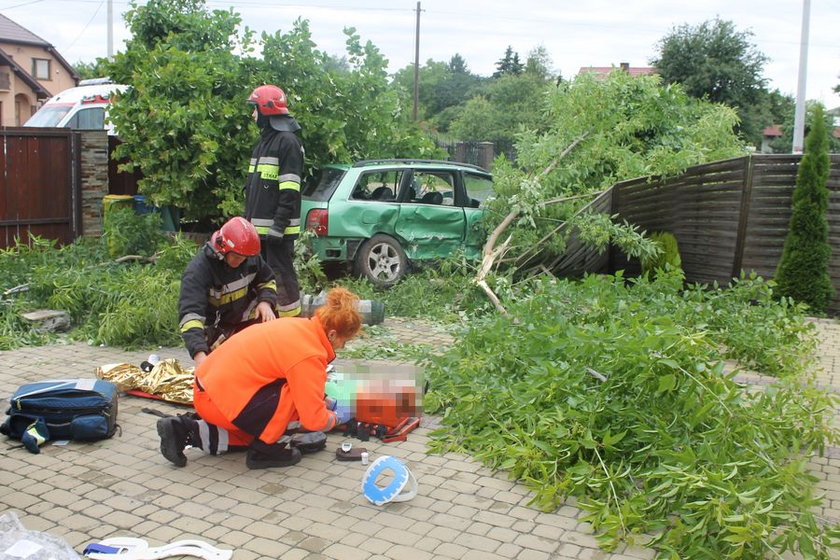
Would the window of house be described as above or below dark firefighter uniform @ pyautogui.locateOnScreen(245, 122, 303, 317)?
above

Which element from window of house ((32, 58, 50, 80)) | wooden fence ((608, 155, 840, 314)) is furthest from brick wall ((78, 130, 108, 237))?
window of house ((32, 58, 50, 80))

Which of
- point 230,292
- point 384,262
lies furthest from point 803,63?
point 230,292

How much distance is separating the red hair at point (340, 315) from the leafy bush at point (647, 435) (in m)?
1.11

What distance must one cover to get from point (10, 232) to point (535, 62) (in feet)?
179

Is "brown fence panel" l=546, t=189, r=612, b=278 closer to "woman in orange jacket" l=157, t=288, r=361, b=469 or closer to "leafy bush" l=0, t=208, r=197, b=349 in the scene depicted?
"leafy bush" l=0, t=208, r=197, b=349

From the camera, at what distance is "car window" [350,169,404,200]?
10.6 metres

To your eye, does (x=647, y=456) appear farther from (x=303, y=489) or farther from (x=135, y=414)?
(x=135, y=414)

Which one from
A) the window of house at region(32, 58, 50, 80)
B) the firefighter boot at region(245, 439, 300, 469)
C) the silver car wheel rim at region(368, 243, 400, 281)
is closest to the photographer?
the firefighter boot at region(245, 439, 300, 469)

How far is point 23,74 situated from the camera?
46.1 meters

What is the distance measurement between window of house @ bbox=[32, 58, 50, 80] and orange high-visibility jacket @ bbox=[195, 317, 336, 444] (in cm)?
5797

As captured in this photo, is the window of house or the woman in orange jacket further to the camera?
the window of house

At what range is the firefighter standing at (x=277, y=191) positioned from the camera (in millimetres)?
8102

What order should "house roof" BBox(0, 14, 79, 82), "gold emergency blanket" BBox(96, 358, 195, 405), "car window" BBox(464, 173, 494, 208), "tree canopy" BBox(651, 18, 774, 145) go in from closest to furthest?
"gold emergency blanket" BBox(96, 358, 195, 405) → "car window" BBox(464, 173, 494, 208) → "tree canopy" BBox(651, 18, 774, 145) → "house roof" BBox(0, 14, 79, 82)

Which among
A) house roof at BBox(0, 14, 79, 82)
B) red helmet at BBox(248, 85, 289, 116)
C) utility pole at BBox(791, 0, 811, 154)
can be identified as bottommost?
red helmet at BBox(248, 85, 289, 116)
